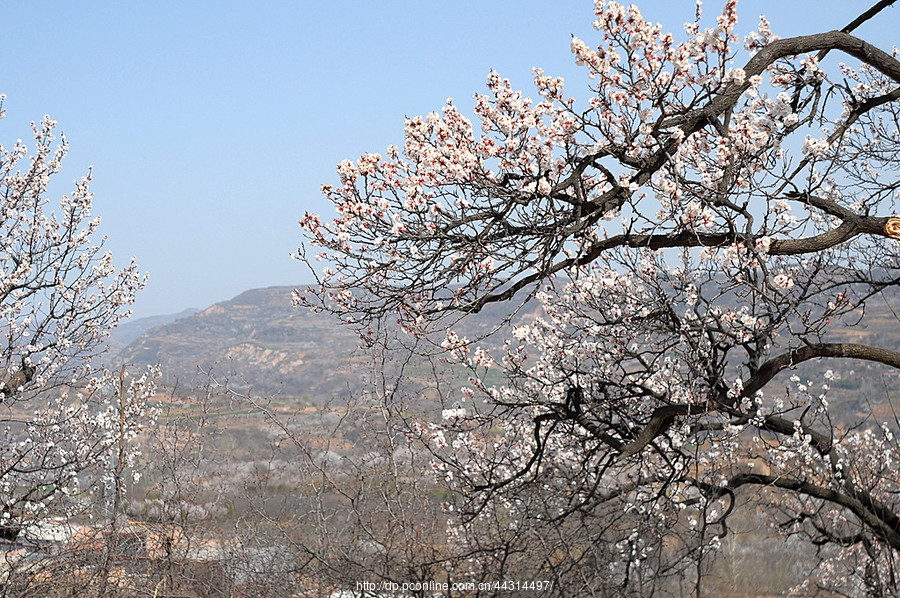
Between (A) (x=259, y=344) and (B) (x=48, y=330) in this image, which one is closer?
(B) (x=48, y=330)

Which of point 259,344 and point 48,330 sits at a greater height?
point 259,344

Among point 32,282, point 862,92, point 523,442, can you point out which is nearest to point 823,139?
point 862,92

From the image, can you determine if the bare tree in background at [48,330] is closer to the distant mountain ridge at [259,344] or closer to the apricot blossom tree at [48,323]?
the apricot blossom tree at [48,323]

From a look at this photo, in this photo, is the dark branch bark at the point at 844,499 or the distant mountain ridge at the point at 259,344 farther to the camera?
the distant mountain ridge at the point at 259,344

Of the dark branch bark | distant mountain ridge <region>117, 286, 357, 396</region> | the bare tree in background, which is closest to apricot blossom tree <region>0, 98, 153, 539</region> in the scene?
the bare tree in background

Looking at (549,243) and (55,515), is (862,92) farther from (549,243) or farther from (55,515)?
(55,515)

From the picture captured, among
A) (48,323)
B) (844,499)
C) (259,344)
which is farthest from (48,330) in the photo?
(259,344)

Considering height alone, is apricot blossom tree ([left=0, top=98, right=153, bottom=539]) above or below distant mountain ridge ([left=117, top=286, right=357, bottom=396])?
below

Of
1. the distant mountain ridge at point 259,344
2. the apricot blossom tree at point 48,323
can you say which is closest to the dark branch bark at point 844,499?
the apricot blossom tree at point 48,323

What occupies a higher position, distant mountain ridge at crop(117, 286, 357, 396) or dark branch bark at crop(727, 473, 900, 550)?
distant mountain ridge at crop(117, 286, 357, 396)

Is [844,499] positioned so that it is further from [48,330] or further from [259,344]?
[259,344]

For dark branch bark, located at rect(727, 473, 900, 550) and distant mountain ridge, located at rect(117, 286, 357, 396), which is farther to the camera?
distant mountain ridge, located at rect(117, 286, 357, 396)

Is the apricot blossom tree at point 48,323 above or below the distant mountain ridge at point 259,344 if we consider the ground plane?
below

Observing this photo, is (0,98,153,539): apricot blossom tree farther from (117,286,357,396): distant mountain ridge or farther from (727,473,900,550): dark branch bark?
(117,286,357,396): distant mountain ridge
